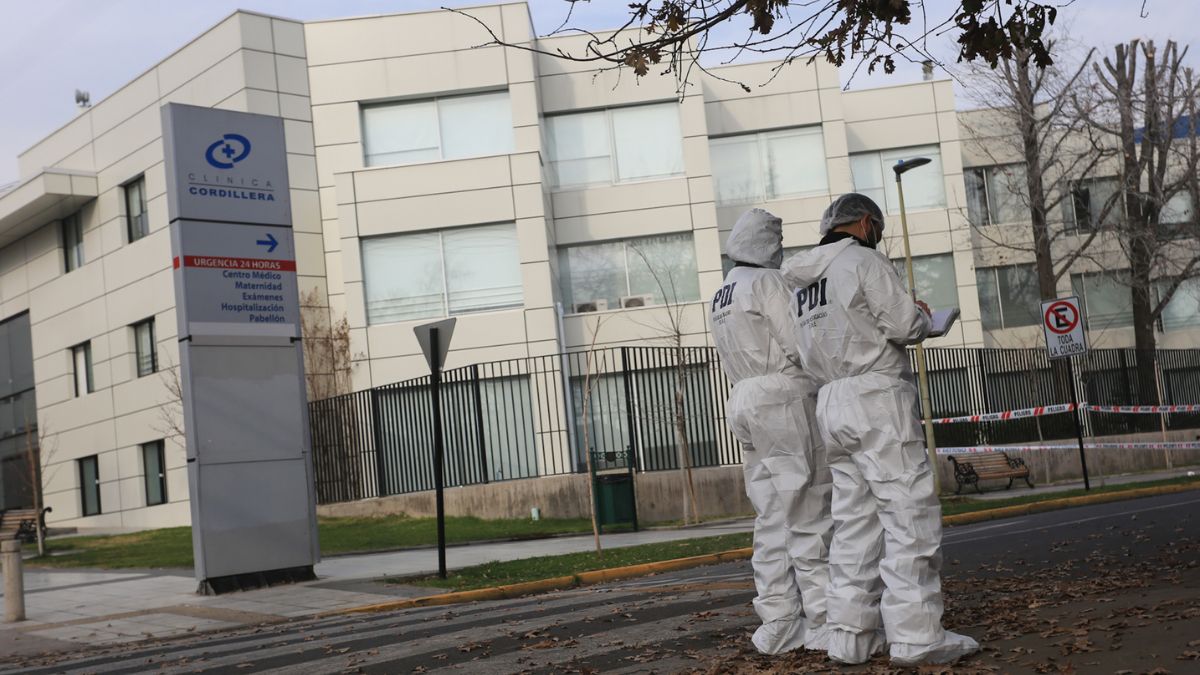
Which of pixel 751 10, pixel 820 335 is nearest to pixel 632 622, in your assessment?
pixel 820 335

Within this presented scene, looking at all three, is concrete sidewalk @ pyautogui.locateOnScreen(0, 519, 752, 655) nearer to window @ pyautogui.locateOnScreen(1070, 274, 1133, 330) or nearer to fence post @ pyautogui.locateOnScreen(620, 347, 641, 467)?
fence post @ pyautogui.locateOnScreen(620, 347, 641, 467)

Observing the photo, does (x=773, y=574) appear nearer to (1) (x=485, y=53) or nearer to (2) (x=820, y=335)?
(2) (x=820, y=335)

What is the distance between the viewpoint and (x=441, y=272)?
29.8 meters

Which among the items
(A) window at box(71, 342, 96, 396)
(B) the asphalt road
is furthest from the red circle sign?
(A) window at box(71, 342, 96, 396)

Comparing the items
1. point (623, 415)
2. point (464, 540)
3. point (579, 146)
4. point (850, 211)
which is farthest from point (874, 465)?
point (579, 146)

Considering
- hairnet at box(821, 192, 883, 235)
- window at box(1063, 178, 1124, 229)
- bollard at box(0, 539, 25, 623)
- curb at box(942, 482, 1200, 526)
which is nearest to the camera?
hairnet at box(821, 192, 883, 235)

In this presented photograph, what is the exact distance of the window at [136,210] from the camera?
32.2 m

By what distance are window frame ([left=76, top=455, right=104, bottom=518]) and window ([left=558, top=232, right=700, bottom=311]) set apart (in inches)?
561

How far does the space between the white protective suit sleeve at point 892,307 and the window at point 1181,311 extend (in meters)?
37.8

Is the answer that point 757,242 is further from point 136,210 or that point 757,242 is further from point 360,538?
point 136,210

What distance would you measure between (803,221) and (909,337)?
95.1 ft

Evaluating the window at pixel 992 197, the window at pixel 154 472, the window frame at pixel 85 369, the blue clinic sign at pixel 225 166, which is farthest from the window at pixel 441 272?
the window at pixel 992 197

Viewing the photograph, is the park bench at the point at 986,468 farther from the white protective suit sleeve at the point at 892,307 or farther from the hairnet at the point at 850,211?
the white protective suit sleeve at the point at 892,307

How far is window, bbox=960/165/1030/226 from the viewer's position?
1502 inches
